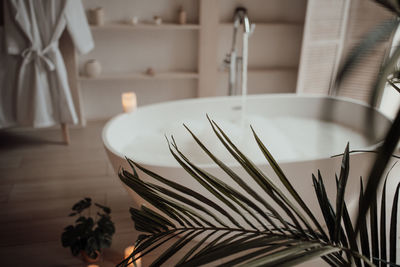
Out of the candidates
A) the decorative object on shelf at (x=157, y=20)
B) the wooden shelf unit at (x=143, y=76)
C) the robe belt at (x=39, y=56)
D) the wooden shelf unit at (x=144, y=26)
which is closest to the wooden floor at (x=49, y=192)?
the wooden shelf unit at (x=143, y=76)

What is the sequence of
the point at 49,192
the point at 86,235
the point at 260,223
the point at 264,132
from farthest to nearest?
the point at 264,132, the point at 49,192, the point at 86,235, the point at 260,223

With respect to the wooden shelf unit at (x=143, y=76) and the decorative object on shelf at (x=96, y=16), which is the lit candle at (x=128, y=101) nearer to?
the wooden shelf unit at (x=143, y=76)

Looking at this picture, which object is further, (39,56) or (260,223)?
(39,56)

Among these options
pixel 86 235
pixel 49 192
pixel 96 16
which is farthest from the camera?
pixel 96 16

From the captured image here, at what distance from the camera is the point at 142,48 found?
361 cm

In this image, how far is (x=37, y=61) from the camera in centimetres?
280

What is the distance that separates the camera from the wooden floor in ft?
6.41

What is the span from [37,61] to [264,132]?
6.20ft

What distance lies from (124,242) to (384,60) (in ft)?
6.22

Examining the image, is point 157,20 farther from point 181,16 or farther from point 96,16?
point 96,16

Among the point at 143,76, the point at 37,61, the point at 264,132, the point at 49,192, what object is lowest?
the point at 49,192

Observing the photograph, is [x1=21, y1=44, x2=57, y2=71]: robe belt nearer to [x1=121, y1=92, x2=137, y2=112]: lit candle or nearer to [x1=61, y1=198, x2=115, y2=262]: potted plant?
[x1=121, y1=92, x2=137, y2=112]: lit candle

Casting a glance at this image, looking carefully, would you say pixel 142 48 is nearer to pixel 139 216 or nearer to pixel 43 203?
pixel 43 203

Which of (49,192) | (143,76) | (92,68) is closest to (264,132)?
(143,76)
